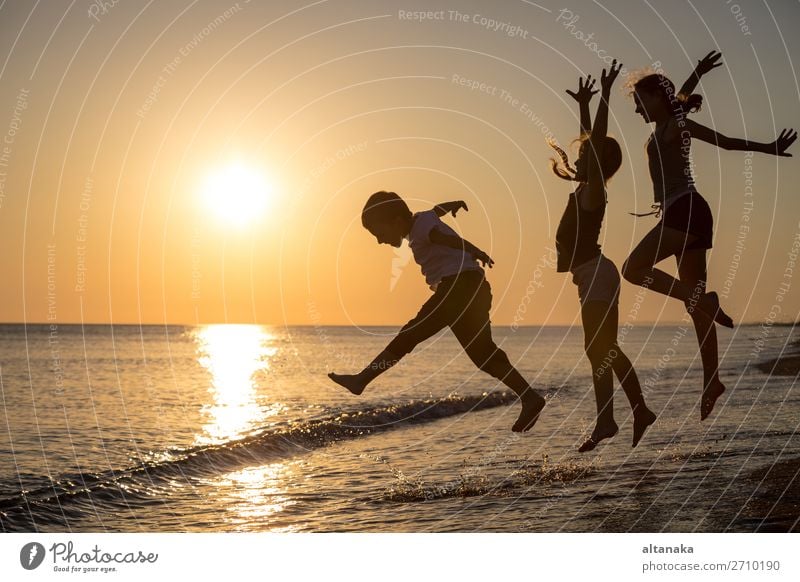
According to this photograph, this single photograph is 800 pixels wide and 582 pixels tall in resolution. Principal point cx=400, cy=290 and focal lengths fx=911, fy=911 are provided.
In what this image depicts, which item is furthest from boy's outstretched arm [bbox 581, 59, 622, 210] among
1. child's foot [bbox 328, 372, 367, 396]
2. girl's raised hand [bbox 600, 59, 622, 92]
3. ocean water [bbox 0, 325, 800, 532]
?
ocean water [bbox 0, 325, 800, 532]

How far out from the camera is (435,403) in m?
23.6

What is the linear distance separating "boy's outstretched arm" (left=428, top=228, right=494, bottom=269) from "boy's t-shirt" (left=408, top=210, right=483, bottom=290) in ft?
0.13

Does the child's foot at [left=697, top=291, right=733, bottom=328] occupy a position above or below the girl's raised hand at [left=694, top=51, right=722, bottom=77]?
below

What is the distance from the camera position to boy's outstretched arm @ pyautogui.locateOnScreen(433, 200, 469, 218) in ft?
25.3

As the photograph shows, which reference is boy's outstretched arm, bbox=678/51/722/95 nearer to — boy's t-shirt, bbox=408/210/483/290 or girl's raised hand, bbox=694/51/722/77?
girl's raised hand, bbox=694/51/722/77

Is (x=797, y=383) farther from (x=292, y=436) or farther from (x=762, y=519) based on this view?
(x=762, y=519)

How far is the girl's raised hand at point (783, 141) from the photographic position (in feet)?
24.7

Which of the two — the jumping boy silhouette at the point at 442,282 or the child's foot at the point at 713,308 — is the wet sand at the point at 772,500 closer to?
the child's foot at the point at 713,308

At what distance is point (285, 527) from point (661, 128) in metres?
6.34

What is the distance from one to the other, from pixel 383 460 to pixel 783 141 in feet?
29.4

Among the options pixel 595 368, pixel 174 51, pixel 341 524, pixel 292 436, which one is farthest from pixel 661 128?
pixel 292 436

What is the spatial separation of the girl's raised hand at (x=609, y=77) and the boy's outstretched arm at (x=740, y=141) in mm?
838

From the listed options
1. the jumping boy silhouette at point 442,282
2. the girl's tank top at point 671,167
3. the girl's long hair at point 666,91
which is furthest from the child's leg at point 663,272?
the jumping boy silhouette at point 442,282

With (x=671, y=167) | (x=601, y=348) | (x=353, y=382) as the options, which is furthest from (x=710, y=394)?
(x=353, y=382)
